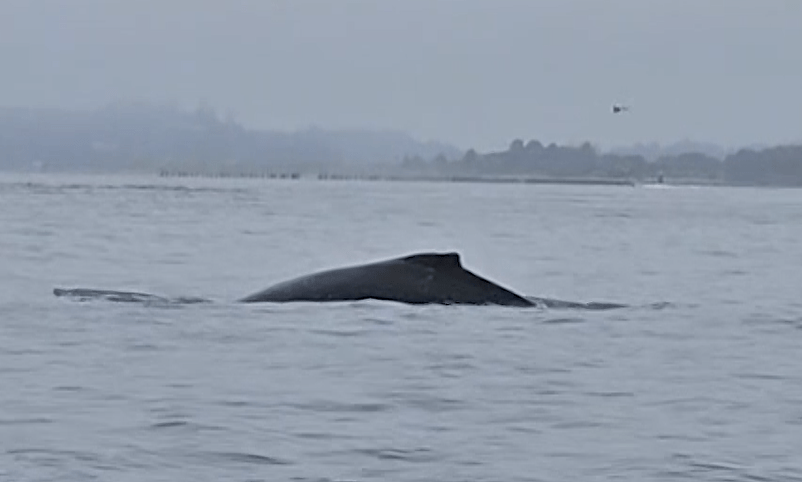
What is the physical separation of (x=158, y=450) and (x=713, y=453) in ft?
8.81

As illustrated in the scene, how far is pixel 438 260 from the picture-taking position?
15.5 m

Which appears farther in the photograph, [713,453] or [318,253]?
[318,253]

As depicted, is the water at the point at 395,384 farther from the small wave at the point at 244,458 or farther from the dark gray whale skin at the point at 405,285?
the dark gray whale skin at the point at 405,285

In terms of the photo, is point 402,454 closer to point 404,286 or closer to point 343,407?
point 343,407

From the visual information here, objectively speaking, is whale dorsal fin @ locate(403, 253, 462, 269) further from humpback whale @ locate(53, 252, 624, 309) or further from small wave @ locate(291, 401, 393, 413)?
small wave @ locate(291, 401, 393, 413)

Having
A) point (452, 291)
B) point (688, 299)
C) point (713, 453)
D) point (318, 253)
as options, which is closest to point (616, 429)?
point (713, 453)

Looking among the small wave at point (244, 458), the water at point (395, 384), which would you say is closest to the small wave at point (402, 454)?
the water at point (395, 384)

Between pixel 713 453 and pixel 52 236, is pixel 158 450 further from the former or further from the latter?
pixel 52 236

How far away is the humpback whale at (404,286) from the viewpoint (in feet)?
51.1

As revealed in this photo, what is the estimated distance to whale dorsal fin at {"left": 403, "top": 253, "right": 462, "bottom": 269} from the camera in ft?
50.3

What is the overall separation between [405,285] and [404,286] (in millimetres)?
14

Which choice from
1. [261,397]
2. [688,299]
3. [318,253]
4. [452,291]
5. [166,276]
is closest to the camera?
[261,397]

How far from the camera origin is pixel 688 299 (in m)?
20.0

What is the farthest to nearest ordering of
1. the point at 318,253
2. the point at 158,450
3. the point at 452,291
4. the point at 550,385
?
1. the point at 318,253
2. the point at 452,291
3. the point at 550,385
4. the point at 158,450
